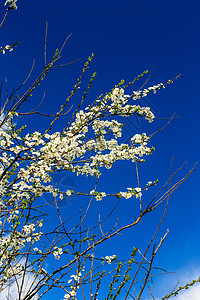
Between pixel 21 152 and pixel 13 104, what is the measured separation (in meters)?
0.79

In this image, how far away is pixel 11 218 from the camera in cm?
469

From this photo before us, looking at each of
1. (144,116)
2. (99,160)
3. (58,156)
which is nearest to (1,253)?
(58,156)

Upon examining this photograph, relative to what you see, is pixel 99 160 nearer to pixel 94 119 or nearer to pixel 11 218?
pixel 94 119

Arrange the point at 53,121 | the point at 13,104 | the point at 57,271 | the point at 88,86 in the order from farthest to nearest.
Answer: the point at 88,86, the point at 53,121, the point at 13,104, the point at 57,271

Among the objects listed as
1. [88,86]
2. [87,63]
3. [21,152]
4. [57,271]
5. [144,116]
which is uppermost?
[87,63]

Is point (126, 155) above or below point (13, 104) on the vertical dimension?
below

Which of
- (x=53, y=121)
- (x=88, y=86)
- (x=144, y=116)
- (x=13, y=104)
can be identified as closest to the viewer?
(x=13, y=104)

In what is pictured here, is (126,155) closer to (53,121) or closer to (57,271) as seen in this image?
(53,121)

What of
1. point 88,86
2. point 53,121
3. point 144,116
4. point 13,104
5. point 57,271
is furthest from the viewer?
point 144,116

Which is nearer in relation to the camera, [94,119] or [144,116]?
[94,119]

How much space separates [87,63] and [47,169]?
7.42 ft

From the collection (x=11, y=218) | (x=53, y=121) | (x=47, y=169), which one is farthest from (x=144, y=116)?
(x=11, y=218)

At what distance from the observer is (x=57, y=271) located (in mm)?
2963

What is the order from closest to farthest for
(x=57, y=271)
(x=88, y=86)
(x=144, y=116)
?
(x=57, y=271), (x=88, y=86), (x=144, y=116)
